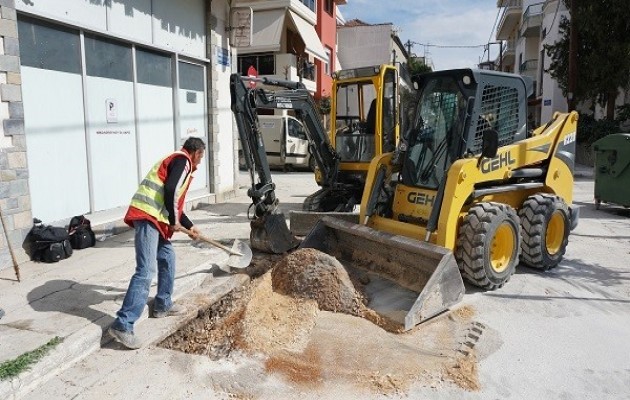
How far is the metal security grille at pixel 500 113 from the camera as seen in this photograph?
223 inches

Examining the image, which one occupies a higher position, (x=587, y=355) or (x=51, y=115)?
(x=51, y=115)

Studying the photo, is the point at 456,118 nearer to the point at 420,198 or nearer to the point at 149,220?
the point at 420,198

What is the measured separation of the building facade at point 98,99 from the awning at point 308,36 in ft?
39.5

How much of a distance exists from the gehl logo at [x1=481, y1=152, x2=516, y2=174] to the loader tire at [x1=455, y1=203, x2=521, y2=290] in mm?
393

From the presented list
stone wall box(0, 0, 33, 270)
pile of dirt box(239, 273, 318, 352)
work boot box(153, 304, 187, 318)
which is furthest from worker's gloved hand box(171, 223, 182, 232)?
stone wall box(0, 0, 33, 270)

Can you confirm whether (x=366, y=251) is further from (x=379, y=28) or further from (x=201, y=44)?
(x=379, y=28)

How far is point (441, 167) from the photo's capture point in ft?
18.9

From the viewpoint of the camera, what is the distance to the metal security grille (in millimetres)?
5672

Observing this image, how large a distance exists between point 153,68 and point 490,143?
5828mm

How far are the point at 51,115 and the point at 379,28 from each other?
29.9 m

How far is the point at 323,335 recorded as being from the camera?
4.34 meters

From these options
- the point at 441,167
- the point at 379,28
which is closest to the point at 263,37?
the point at 379,28

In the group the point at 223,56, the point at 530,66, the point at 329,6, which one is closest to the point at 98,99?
the point at 223,56

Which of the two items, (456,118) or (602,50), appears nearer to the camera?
(456,118)
